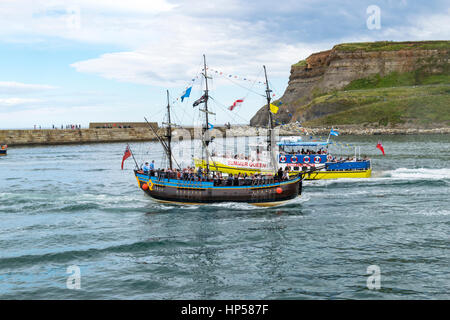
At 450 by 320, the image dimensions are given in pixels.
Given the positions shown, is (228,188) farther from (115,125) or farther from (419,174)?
(115,125)

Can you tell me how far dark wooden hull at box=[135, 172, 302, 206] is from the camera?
1907 inches

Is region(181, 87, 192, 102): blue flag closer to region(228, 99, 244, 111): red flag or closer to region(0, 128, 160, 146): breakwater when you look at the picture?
region(228, 99, 244, 111): red flag

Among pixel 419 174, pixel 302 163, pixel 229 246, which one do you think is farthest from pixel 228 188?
pixel 419 174

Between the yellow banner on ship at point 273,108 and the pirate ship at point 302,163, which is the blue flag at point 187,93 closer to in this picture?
the yellow banner on ship at point 273,108

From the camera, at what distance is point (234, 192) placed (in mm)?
48656

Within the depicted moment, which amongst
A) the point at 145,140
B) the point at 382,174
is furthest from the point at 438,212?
the point at 145,140

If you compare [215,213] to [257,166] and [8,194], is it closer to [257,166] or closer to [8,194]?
[257,166]

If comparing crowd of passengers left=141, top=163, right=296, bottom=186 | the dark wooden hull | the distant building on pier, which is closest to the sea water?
the dark wooden hull

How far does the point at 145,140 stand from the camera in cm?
18375

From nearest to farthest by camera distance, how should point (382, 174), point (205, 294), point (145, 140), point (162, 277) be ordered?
1. point (205, 294)
2. point (162, 277)
3. point (382, 174)
4. point (145, 140)

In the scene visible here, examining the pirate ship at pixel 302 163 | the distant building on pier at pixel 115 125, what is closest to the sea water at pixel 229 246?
the pirate ship at pixel 302 163

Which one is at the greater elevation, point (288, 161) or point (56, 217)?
point (288, 161)

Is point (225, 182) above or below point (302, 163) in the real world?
below

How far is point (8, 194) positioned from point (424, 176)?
64169mm
